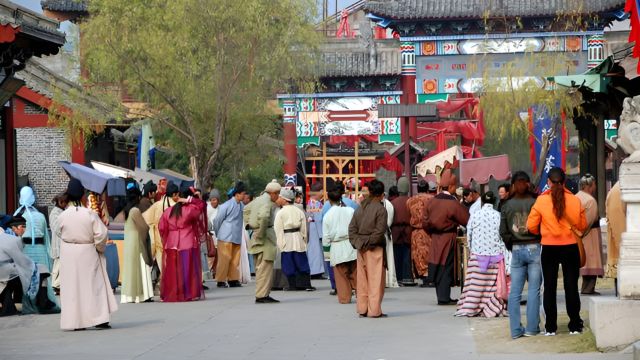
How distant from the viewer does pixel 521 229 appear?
1365 centimetres

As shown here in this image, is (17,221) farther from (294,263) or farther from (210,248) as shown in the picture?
(210,248)

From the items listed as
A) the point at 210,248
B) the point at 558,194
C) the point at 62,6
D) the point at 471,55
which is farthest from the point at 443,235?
the point at 62,6

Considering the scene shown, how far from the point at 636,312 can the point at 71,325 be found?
628cm

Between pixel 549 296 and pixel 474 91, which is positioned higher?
pixel 474 91

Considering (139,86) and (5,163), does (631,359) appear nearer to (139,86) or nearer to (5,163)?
(5,163)

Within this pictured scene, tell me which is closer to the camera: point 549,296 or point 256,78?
point 549,296

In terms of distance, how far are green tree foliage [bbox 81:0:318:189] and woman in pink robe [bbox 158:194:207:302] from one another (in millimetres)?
12309

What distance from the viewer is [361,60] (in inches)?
1754

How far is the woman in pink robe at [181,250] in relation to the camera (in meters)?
19.2

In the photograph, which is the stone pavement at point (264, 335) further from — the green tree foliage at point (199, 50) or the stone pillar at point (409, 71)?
the stone pillar at point (409, 71)

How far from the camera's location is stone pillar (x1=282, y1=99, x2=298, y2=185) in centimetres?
4428

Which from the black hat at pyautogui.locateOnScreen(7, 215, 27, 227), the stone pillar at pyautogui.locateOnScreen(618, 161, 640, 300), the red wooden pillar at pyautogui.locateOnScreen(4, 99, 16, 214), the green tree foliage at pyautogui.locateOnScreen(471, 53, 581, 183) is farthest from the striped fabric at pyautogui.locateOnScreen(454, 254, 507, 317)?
the green tree foliage at pyautogui.locateOnScreen(471, 53, 581, 183)

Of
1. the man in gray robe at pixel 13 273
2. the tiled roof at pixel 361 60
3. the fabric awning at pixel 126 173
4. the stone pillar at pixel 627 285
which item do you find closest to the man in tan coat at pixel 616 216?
the stone pillar at pixel 627 285

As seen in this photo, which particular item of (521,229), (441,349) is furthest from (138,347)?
(521,229)
